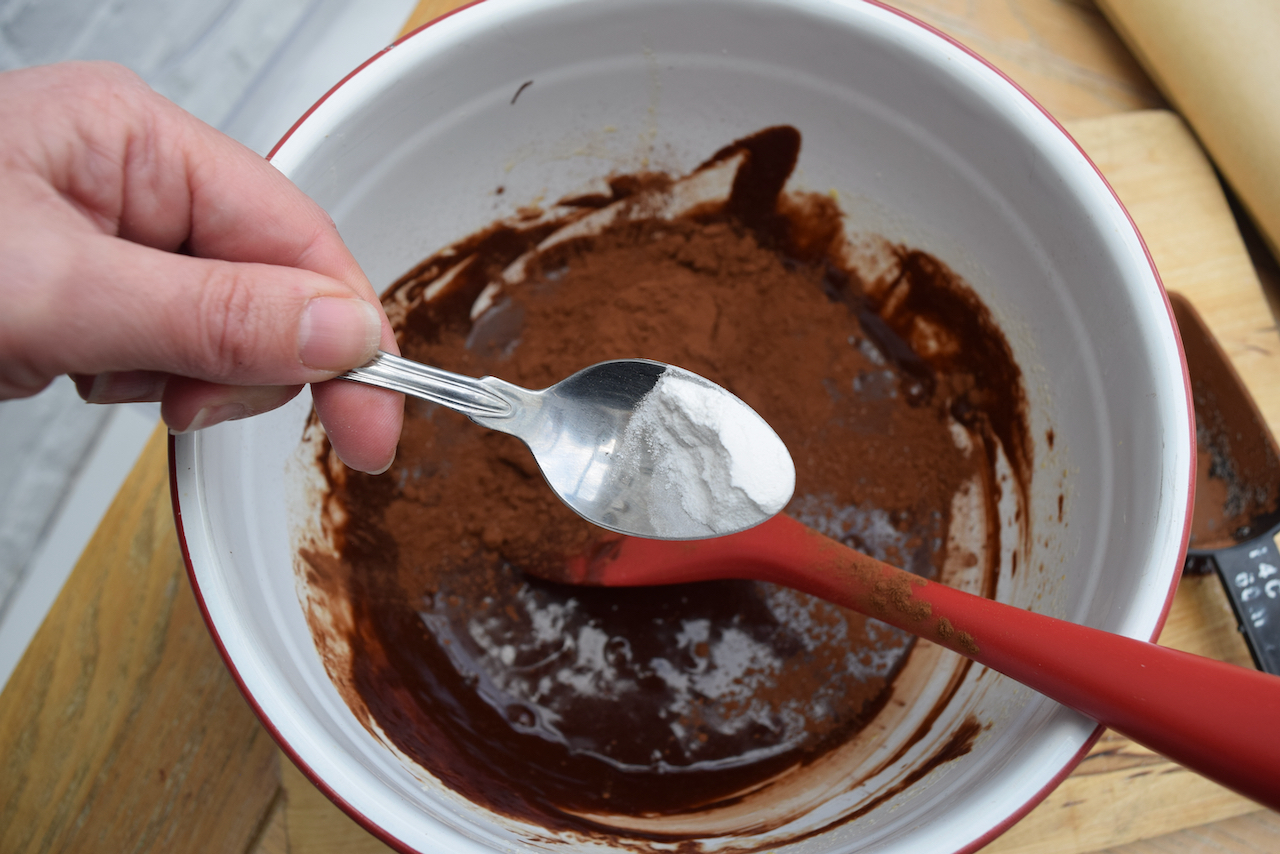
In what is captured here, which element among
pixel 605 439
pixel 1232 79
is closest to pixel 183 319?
pixel 605 439

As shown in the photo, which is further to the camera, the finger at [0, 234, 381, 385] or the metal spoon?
the metal spoon

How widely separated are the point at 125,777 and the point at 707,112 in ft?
3.32

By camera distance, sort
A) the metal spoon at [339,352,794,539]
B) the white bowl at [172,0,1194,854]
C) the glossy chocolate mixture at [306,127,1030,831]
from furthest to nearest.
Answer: the glossy chocolate mixture at [306,127,1030,831] → the metal spoon at [339,352,794,539] → the white bowl at [172,0,1194,854]

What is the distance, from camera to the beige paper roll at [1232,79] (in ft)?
2.98

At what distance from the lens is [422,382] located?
25.2 inches

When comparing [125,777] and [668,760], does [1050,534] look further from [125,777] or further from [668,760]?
[125,777]

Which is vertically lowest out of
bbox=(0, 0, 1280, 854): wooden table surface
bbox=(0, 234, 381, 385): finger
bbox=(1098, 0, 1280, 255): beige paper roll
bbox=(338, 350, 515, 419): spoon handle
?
bbox=(0, 0, 1280, 854): wooden table surface

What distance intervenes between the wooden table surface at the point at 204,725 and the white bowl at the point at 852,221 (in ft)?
0.72

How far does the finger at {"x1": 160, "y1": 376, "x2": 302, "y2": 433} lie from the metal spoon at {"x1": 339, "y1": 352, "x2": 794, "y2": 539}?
215mm

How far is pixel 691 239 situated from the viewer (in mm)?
962

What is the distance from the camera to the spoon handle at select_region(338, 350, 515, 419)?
629 mm

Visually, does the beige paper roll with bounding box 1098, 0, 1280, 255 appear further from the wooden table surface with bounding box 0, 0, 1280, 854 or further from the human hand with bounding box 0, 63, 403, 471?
the human hand with bounding box 0, 63, 403, 471

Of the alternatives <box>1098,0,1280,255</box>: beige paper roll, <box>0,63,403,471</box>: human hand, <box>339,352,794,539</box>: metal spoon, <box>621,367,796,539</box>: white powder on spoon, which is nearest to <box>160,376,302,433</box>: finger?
<box>0,63,403,471</box>: human hand

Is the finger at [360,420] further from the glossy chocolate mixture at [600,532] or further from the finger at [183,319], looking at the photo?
the glossy chocolate mixture at [600,532]
